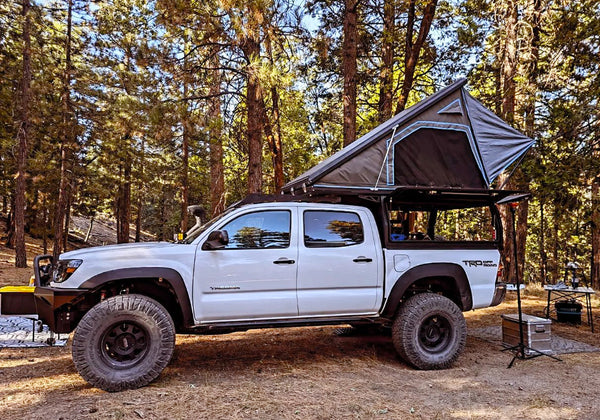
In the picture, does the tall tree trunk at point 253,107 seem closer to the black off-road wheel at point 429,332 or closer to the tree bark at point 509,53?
the tree bark at point 509,53

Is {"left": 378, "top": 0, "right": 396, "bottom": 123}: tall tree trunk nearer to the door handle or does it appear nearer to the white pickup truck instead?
the white pickup truck

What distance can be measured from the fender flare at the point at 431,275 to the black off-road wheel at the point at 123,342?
8.88ft

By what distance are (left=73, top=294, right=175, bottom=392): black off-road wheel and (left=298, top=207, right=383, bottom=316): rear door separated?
162 centimetres

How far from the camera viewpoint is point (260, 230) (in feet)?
16.9

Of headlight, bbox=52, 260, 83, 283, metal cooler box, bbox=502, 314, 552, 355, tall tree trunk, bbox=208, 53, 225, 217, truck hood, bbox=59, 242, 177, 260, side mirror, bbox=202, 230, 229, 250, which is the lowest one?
metal cooler box, bbox=502, 314, 552, 355

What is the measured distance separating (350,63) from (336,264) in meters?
6.91

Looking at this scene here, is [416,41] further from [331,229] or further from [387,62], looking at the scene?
[331,229]

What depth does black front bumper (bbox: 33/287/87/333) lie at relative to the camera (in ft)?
14.8

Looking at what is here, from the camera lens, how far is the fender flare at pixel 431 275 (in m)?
5.43

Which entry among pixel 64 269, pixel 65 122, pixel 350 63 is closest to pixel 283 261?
pixel 64 269

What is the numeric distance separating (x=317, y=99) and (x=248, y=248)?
12.2 metres

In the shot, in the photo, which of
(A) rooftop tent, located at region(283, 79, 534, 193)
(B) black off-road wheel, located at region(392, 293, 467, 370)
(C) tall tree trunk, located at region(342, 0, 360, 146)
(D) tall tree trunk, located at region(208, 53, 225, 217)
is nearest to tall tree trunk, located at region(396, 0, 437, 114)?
(C) tall tree trunk, located at region(342, 0, 360, 146)

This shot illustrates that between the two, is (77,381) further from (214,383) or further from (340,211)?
(340,211)

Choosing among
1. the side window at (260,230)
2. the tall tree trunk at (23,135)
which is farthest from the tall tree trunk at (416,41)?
the tall tree trunk at (23,135)
